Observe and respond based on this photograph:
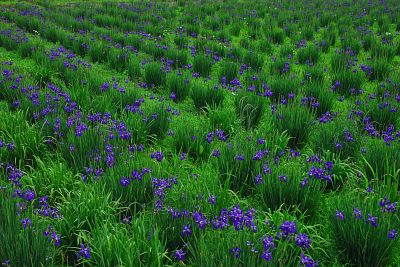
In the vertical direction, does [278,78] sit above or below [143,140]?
above

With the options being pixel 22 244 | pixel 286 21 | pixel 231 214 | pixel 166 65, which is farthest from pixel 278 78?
pixel 286 21

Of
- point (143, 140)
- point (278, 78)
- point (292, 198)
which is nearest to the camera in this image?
point (292, 198)

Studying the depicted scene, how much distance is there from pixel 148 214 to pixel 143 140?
1.54m

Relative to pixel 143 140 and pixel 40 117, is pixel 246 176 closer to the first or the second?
pixel 143 140

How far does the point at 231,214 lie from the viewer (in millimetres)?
Result: 2660

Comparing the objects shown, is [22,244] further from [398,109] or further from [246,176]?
[398,109]

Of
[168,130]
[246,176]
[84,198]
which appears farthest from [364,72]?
[84,198]

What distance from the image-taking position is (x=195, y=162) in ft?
13.4

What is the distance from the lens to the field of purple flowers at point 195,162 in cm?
258

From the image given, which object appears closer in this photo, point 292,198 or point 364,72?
point 292,198

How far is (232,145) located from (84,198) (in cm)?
134

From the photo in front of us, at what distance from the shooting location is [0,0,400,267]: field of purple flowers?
2.58m

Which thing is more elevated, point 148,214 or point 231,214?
point 231,214

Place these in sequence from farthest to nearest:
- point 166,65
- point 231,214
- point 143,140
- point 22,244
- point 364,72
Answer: point 166,65, point 364,72, point 143,140, point 231,214, point 22,244
